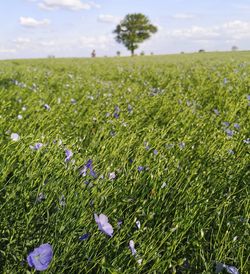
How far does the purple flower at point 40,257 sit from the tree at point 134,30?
3144 inches

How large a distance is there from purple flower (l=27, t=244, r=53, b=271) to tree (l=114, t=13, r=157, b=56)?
3144 inches

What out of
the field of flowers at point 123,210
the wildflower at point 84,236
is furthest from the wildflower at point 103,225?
the wildflower at point 84,236

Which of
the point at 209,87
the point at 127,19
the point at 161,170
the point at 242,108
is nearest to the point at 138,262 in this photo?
the point at 161,170

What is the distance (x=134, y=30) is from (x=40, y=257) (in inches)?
3255

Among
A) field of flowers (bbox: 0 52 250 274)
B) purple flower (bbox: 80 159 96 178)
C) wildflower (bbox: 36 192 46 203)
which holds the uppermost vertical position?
purple flower (bbox: 80 159 96 178)

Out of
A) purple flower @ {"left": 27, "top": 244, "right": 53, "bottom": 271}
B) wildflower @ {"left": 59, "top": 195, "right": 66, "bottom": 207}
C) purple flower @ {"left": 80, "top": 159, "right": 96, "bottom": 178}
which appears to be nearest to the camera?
purple flower @ {"left": 27, "top": 244, "right": 53, "bottom": 271}

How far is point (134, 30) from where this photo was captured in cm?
8094

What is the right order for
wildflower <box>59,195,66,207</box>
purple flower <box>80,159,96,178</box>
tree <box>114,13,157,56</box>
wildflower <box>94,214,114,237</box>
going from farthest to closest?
tree <box>114,13,157,56</box> → purple flower <box>80,159,96,178</box> → wildflower <box>59,195,66,207</box> → wildflower <box>94,214,114,237</box>

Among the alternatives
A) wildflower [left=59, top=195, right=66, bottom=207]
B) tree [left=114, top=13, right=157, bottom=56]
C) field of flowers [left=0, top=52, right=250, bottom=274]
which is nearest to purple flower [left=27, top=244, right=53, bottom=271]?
field of flowers [left=0, top=52, right=250, bottom=274]

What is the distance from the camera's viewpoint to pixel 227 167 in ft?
10.1

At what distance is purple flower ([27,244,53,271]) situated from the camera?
1.50 metres

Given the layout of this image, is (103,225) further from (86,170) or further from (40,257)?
(86,170)

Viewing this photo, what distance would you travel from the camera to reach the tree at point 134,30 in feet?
261

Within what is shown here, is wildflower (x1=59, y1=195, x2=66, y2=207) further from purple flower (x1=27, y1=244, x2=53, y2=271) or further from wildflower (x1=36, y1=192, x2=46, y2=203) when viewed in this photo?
purple flower (x1=27, y1=244, x2=53, y2=271)
